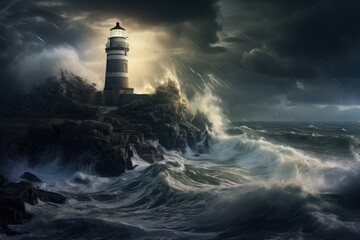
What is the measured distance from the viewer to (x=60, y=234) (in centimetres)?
1542

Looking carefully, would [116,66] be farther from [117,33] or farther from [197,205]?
[197,205]

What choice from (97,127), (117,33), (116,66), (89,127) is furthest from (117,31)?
(89,127)

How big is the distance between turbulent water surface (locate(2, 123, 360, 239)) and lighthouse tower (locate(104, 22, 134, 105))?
13.9m

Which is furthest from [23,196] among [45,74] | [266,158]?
[45,74]

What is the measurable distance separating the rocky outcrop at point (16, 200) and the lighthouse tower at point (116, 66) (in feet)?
→ 72.1

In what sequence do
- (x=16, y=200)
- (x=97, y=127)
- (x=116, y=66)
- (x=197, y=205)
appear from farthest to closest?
(x=116, y=66)
(x=97, y=127)
(x=197, y=205)
(x=16, y=200)

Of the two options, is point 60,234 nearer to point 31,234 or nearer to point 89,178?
point 31,234

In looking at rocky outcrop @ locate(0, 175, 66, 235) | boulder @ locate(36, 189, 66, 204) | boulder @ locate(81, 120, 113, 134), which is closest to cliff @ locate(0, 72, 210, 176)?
boulder @ locate(81, 120, 113, 134)

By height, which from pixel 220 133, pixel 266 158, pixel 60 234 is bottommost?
pixel 60 234

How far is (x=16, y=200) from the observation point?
17.1 meters

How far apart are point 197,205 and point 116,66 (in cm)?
2509

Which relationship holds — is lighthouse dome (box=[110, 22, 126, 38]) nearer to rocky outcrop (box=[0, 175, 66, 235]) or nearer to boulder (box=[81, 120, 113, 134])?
boulder (box=[81, 120, 113, 134])

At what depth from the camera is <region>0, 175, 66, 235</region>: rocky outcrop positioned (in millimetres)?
16062

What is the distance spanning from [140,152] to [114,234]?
52.0ft
